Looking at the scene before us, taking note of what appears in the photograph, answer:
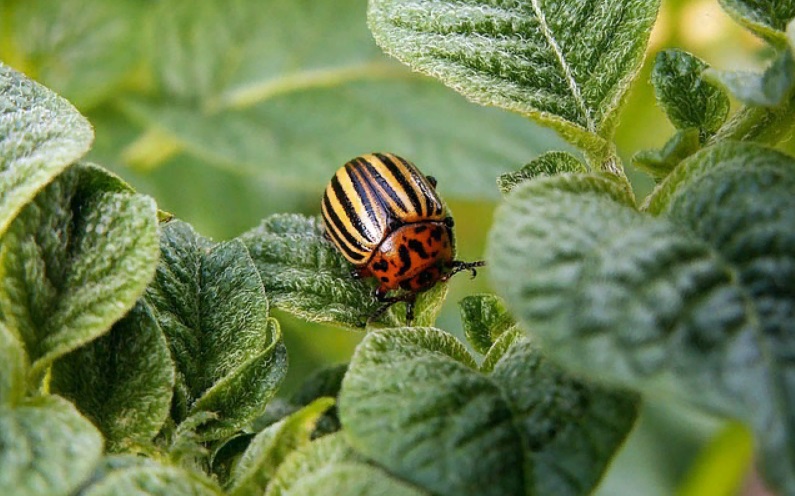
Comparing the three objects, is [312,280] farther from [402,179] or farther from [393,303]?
[402,179]

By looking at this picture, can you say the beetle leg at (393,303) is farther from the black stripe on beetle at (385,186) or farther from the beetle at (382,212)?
the black stripe on beetle at (385,186)

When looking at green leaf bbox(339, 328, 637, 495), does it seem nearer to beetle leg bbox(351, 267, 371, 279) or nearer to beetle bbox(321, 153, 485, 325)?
beetle leg bbox(351, 267, 371, 279)

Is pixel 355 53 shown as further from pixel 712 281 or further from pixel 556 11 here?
pixel 712 281

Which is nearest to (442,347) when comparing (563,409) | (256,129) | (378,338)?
(378,338)

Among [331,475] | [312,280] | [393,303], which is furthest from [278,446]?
[393,303]

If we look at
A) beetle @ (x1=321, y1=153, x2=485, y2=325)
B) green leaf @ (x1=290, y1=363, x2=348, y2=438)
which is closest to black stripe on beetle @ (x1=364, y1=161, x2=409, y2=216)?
beetle @ (x1=321, y1=153, x2=485, y2=325)

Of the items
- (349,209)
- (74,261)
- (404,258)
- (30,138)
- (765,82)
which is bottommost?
(404,258)

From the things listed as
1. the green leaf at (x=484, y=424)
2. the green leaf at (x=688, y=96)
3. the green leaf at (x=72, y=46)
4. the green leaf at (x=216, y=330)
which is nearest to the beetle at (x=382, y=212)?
the green leaf at (x=216, y=330)
